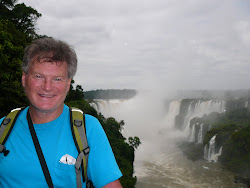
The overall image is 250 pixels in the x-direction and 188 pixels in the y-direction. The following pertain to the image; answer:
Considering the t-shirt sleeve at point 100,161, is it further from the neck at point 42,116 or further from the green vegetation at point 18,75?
the green vegetation at point 18,75

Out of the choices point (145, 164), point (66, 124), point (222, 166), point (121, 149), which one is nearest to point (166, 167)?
point (145, 164)

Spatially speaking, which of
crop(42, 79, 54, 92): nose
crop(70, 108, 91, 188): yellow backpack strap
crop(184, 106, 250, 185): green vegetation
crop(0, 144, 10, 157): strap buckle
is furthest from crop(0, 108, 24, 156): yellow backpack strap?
crop(184, 106, 250, 185): green vegetation

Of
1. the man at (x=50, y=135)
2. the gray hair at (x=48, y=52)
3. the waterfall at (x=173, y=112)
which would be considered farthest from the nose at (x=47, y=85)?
the waterfall at (x=173, y=112)

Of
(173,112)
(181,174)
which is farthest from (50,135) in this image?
(173,112)

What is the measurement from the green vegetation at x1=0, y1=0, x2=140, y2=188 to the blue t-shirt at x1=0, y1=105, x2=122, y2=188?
10.3m

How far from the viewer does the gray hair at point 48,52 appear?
7.19 ft

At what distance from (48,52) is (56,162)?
1.07 metres

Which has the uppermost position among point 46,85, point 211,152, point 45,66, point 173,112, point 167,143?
point 45,66

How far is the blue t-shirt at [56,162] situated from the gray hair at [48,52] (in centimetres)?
71

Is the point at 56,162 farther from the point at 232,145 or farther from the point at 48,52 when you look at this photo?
the point at 232,145

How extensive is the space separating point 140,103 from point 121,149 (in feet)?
237

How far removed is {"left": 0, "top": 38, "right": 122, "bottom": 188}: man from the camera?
6.73 ft

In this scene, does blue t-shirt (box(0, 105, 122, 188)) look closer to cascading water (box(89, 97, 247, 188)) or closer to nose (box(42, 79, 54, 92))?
nose (box(42, 79, 54, 92))

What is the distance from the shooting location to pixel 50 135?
2.14 meters
